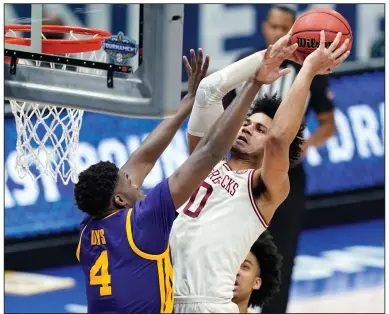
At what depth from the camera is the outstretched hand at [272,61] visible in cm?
347

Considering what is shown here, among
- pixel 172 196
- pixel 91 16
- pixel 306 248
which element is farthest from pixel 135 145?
pixel 172 196

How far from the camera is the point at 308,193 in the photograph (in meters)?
7.11

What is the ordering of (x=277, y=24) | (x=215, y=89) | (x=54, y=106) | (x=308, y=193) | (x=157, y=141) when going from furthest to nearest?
(x=308, y=193) → (x=277, y=24) → (x=157, y=141) → (x=54, y=106) → (x=215, y=89)

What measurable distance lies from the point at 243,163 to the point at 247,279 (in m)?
0.50

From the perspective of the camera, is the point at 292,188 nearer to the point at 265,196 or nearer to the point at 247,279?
the point at 247,279

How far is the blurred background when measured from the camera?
6691 millimetres

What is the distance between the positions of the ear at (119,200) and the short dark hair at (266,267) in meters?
0.83

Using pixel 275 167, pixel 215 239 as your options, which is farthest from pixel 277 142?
pixel 215 239

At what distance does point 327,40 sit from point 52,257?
3686mm

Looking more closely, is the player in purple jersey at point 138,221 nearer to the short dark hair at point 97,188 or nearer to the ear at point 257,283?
the short dark hair at point 97,188

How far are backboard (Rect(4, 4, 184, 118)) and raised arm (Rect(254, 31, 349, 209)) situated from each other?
403 mm

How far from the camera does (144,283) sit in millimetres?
3502

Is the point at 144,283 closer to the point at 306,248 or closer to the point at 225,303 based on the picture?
the point at 225,303

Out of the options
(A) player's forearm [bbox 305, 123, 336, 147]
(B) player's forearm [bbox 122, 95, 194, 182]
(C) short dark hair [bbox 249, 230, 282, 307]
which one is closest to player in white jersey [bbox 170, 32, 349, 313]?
(B) player's forearm [bbox 122, 95, 194, 182]
